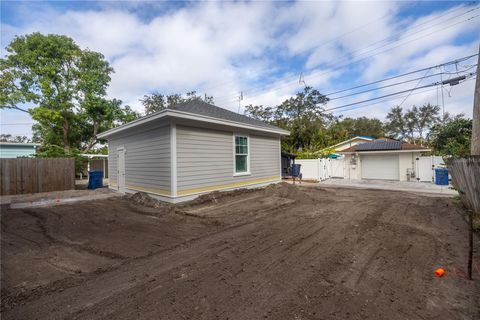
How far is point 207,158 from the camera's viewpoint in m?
7.52

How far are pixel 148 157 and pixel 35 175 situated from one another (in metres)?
6.90

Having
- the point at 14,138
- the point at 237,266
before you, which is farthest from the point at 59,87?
the point at 14,138

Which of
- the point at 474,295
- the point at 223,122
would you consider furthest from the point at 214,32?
the point at 474,295

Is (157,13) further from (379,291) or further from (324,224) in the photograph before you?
(379,291)

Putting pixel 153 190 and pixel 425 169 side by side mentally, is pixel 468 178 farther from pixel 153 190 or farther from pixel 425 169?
pixel 425 169

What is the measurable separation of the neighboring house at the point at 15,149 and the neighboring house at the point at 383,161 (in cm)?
2543

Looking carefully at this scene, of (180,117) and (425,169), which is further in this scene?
(425,169)

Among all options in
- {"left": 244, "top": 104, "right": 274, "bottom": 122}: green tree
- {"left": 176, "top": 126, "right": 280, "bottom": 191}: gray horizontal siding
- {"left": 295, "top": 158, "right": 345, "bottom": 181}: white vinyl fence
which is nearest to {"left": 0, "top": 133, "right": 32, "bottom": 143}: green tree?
{"left": 244, "top": 104, "right": 274, "bottom": 122}: green tree

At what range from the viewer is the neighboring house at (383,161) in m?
14.4

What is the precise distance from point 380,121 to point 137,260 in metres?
48.2

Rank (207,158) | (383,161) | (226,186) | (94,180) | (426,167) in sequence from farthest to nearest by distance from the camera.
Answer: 1. (383,161)
2. (426,167)
3. (94,180)
4. (226,186)
5. (207,158)

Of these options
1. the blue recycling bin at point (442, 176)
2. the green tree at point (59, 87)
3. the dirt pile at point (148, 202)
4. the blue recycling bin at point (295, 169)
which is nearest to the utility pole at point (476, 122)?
→ the blue recycling bin at point (442, 176)

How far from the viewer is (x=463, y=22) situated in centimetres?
899

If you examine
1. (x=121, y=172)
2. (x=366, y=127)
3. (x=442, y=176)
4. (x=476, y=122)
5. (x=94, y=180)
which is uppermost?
(x=366, y=127)
